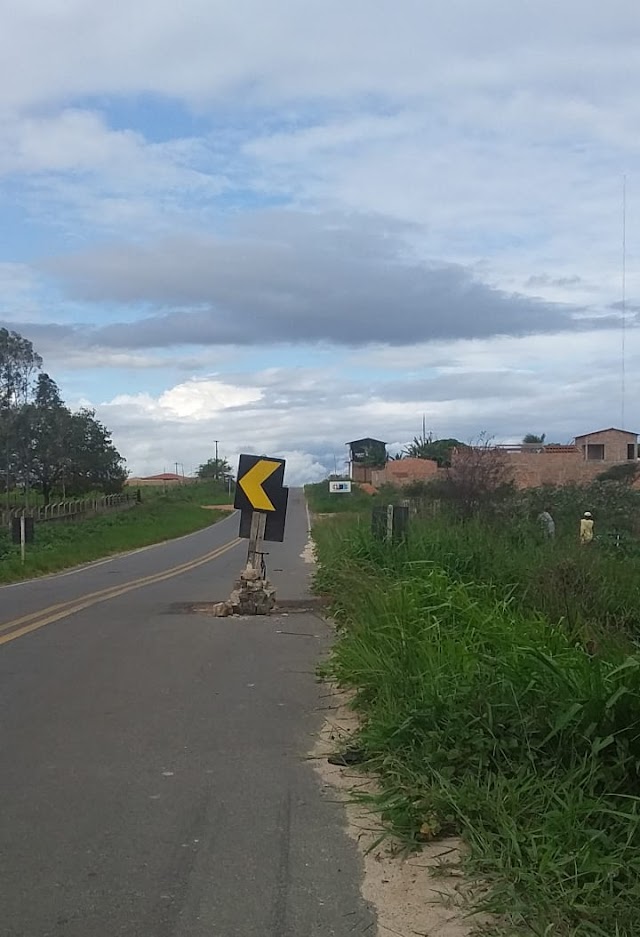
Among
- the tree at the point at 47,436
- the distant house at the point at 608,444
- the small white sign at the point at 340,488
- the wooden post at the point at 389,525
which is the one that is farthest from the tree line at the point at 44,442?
the wooden post at the point at 389,525

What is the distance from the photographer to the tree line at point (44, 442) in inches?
2504

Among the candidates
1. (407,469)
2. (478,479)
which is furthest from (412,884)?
(407,469)

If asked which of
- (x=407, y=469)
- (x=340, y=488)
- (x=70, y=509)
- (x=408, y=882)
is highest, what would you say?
(x=407, y=469)

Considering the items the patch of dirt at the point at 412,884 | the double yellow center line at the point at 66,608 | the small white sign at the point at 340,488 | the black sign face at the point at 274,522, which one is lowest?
the patch of dirt at the point at 412,884

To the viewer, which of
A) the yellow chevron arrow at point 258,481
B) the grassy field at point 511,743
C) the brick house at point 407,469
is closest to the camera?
the grassy field at point 511,743

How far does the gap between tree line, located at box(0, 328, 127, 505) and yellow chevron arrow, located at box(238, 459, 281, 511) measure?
173 ft

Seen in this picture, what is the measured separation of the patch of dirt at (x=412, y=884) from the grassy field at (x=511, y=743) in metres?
0.11

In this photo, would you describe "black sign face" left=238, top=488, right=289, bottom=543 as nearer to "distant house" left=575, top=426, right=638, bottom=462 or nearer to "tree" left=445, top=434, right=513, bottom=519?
"tree" left=445, top=434, right=513, bottom=519

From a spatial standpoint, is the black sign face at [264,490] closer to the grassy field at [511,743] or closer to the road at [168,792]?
the road at [168,792]

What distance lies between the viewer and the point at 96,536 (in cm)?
4038

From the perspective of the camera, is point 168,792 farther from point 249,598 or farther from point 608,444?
point 608,444

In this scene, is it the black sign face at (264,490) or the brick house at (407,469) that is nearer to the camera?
the black sign face at (264,490)

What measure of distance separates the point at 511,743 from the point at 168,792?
76.7 inches

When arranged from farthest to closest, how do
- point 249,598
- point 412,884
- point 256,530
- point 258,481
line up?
point 249,598 → point 256,530 → point 258,481 → point 412,884
